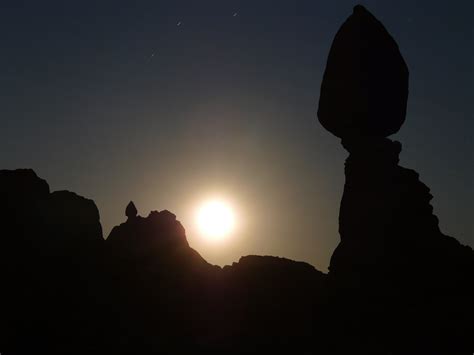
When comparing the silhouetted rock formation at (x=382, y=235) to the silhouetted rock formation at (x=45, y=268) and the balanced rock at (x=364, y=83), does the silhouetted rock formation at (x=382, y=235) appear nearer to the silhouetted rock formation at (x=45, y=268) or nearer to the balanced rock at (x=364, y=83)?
the balanced rock at (x=364, y=83)

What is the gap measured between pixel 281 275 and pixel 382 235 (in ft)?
26.0

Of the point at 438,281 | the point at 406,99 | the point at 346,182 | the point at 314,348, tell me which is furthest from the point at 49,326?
the point at 406,99

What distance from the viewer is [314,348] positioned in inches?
1404

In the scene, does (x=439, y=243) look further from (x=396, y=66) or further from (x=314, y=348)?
(x=396, y=66)

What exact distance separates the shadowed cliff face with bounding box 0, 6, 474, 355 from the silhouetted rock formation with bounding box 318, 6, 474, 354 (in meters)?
0.08

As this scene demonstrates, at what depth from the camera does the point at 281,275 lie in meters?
39.0

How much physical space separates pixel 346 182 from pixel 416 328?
1086 cm

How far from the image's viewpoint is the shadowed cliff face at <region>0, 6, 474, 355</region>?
34.4 metres

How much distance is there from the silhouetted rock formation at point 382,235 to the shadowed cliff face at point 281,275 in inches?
3.1

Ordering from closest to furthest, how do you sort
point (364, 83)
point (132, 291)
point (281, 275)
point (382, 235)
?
point (382, 235), point (364, 83), point (132, 291), point (281, 275)

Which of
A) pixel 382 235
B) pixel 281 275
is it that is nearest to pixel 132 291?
pixel 281 275

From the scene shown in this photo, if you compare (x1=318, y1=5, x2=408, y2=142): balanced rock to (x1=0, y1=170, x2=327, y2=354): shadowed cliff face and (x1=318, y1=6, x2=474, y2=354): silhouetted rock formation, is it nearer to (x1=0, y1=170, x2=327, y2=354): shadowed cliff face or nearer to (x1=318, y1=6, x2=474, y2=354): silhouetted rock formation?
(x1=318, y1=6, x2=474, y2=354): silhouetted rock formation

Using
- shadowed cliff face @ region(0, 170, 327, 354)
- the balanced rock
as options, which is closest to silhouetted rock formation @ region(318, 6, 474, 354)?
the balanced rock

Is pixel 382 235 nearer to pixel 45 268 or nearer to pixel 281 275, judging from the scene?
pixel 281 275
